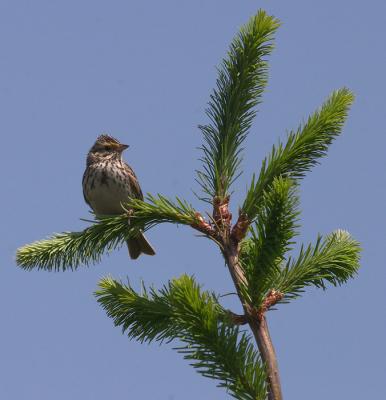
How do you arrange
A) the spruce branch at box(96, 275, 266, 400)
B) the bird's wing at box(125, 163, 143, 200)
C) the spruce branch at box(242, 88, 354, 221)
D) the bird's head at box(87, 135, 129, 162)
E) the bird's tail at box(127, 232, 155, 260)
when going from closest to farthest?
the spruce branch at box(96, 275, 266, 400)
the spruce branch at box(242, 88, 354, 221)
the bird's wing at box(125, 163, 143, 200)
the bird's tail at box(127, 232, 155, 260)
the bird's head at box(87, 135, 129, 162)

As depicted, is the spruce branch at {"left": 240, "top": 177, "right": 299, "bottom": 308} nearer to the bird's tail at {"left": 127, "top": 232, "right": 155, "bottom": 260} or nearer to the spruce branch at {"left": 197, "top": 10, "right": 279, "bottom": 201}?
the spruce branch at {"left": 197, "top": 10, "right": 279, "bottom": 201}

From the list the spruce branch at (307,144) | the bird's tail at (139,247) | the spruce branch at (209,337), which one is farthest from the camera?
the bird's tail at (139,247)

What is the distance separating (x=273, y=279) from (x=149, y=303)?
558 mm

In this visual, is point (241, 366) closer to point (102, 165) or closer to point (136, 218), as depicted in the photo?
point (136, 218)

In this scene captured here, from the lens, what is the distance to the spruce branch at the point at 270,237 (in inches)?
115

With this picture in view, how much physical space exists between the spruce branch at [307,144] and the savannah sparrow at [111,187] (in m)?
4.01

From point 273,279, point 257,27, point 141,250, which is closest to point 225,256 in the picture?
point 273,279

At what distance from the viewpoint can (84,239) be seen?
4348 mm

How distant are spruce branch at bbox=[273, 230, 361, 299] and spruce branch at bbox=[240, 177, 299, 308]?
25 cm

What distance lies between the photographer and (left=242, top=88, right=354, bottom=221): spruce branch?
362 cm

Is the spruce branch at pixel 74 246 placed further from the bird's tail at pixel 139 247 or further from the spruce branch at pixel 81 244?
the bird's tail at pixel 139 247

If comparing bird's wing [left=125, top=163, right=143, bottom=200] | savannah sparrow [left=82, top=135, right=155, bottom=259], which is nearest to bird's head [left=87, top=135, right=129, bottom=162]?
savannah sparrow [left=82, top=135, right=155, bottom=259]

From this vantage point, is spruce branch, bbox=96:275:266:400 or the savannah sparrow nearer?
spruce branch, bbox=96:275:266:400

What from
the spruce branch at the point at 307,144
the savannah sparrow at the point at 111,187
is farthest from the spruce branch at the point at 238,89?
the savannah sparrow at the point at 111,187
